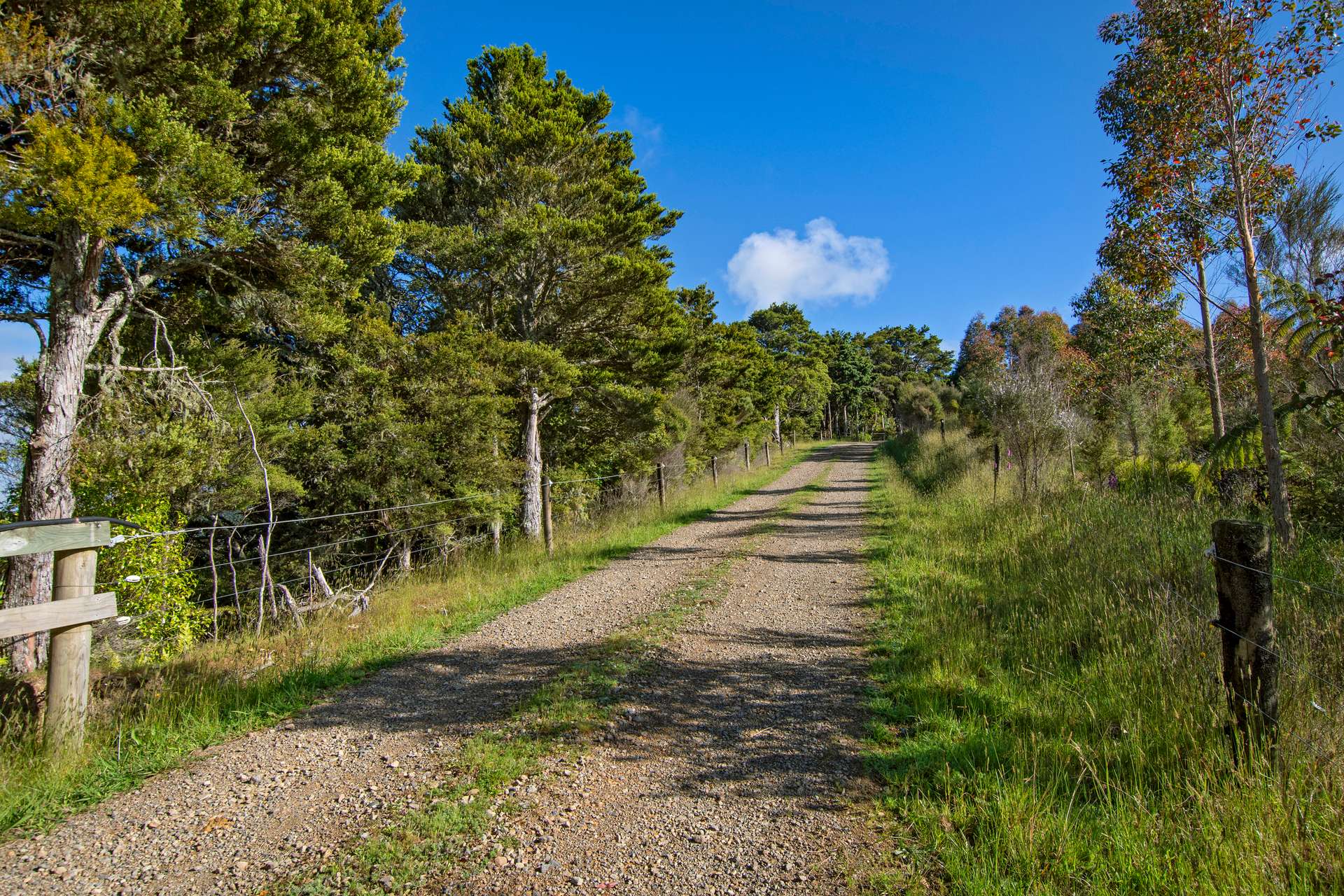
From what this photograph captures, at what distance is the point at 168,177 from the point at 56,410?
8.96ft

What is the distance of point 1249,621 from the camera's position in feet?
9.27

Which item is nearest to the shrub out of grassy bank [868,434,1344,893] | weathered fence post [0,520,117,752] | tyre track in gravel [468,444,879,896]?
weathered fence post [0,520,117,752]

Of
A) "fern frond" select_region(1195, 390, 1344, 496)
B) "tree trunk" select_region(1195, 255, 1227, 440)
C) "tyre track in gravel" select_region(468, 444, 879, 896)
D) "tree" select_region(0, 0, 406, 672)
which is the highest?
"tree" select_region(0, 0, 406, 672)

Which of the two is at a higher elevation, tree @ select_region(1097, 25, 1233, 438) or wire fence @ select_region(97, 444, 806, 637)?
tree @ select_region(1097, 25, 1233, 438)

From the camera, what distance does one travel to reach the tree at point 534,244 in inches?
485

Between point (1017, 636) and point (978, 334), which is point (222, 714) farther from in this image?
point (978, 334)

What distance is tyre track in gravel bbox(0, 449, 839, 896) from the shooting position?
271 cm

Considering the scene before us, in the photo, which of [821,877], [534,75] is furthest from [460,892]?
[534,75]

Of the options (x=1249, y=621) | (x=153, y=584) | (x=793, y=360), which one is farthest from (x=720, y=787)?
(x=793, y=360)

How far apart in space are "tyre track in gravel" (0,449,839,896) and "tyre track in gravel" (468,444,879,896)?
0.87 metres

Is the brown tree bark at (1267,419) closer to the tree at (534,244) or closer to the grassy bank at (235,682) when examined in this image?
the grassy bank at (235,682)

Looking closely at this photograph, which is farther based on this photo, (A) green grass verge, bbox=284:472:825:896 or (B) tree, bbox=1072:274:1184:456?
(B) tree, bbox=1072:274:1184:456

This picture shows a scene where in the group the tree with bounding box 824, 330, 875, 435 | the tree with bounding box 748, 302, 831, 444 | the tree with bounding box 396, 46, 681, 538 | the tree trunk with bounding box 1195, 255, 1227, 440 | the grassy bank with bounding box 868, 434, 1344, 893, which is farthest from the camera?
the tree with bounding box 824, 330, 875, 435

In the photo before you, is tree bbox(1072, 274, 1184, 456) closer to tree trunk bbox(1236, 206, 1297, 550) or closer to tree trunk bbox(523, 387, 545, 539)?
tree trunk bbox(1236, 206, 1297, 550)
